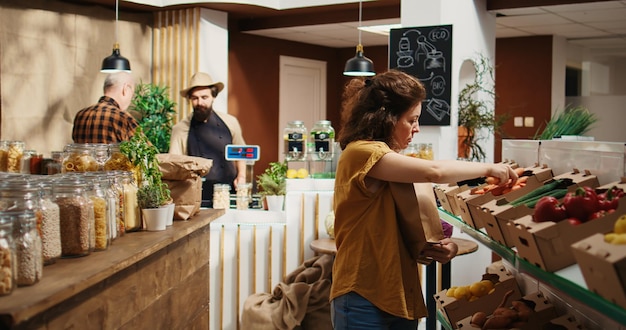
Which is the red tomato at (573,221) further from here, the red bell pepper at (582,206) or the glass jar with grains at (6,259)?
the glass jar with grains at (6,259)

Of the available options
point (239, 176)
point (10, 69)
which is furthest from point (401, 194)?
point (10, 69)

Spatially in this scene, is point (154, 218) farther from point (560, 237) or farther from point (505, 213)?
point (560, 237)

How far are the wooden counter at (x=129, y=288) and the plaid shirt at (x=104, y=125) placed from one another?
1697 mm

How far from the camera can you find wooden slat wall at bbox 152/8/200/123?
26.6 ft

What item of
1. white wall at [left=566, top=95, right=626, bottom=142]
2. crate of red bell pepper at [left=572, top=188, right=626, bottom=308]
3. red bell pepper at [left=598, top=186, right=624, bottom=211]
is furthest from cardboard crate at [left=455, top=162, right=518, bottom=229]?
white wall at [left=566, top=95, right=626, bottom=142]

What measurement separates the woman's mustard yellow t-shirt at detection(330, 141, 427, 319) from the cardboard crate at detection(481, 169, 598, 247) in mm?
301

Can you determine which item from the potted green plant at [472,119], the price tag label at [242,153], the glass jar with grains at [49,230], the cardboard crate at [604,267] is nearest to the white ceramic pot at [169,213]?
the glass jar with grains at [49,230]

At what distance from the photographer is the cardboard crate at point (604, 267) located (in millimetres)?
1348

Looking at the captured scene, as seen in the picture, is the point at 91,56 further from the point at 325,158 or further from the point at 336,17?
the point at 325,158

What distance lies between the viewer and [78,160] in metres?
2.55

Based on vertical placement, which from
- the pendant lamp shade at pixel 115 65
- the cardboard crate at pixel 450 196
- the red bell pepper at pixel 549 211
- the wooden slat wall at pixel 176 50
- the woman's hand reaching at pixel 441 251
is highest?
the wooden slat wall at pixel 176 50

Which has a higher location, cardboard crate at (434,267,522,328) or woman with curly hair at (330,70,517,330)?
woman with curly hair at (330,70,517,330)

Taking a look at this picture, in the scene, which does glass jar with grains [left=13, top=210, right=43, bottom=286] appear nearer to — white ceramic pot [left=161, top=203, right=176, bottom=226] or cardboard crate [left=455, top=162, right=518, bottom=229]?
white ceramic pot [left=161, top=203, right=176, bottom=226]

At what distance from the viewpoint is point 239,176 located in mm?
6133
